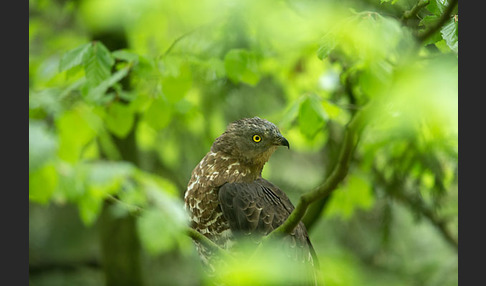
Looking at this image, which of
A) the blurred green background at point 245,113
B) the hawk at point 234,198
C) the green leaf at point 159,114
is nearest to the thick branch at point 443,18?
the blurred green background at point 245,113

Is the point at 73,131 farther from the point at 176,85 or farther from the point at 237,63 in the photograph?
the point at 237,63

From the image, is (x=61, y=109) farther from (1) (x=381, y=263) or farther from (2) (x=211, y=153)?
(1) (x=381, y=263)

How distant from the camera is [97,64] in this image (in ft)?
7.30

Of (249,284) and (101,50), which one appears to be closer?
(249,284)

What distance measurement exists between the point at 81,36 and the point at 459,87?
138 inches

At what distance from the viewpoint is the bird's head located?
1656 mm

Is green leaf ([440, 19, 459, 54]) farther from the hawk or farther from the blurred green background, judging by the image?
the hawk

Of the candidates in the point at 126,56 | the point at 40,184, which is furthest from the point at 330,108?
the point at 40,184

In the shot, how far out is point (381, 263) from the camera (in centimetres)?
352

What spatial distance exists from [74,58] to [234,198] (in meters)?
0.90

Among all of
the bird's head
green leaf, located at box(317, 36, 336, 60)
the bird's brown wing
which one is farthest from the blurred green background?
the bird's head

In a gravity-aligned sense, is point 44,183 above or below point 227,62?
below

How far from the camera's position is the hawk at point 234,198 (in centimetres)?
178

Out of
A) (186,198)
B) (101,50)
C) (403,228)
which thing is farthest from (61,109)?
(403,228)
